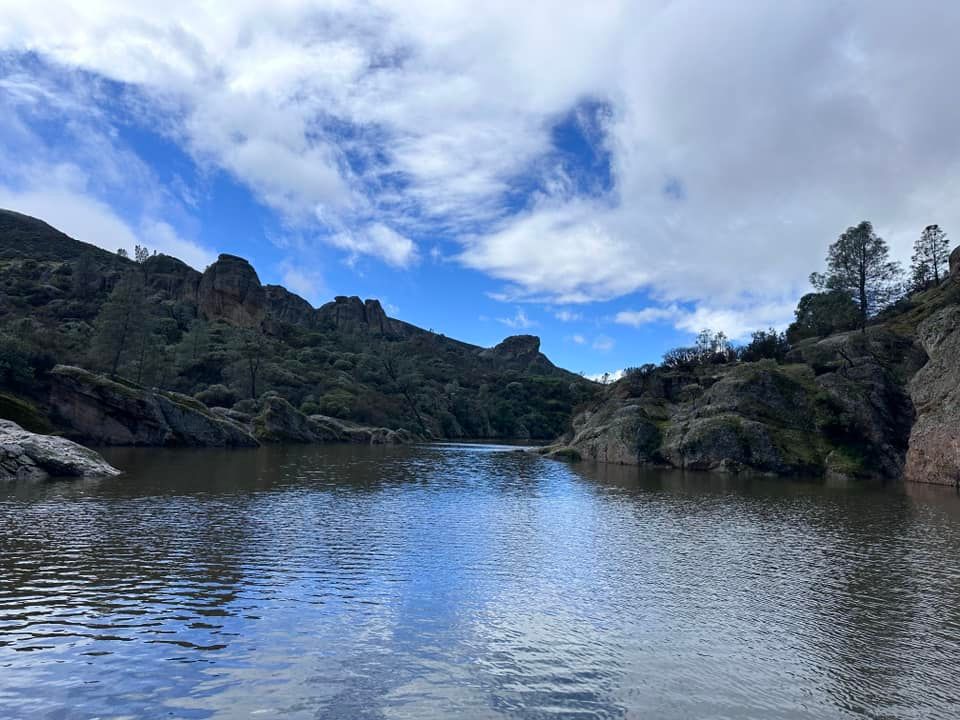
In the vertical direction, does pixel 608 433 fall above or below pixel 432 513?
above

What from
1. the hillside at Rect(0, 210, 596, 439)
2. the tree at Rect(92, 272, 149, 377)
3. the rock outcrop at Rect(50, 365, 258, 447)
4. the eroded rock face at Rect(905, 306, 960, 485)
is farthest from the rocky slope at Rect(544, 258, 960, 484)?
the tree at Rect(92, 272, 149, 377)

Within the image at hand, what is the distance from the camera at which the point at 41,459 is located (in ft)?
127

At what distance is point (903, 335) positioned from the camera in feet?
257

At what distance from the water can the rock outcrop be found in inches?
1730

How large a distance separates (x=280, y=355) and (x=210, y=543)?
Answer: 6220 inches

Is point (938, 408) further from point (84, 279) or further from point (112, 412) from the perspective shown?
point (84, 279)

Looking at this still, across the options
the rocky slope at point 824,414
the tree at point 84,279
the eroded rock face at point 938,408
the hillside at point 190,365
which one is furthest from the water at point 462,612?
the tree at point 84,279

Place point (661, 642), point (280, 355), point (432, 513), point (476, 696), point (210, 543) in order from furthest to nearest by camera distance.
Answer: point (280, 355) < point (432, 513) < point (210, 543) < point (661, 642) < point (476, 696)

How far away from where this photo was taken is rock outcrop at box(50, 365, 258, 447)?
7081 centimetres

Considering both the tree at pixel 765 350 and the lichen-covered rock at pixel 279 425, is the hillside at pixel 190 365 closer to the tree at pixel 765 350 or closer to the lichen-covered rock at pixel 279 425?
the lichen-covered rock at pixel 279 425

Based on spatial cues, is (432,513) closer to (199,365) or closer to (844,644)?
(844,644)

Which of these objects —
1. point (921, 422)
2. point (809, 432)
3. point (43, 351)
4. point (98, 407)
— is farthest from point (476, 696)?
point (43, 351)

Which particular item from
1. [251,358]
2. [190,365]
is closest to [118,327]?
[251,358]

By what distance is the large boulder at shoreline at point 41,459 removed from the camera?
3731 cm
